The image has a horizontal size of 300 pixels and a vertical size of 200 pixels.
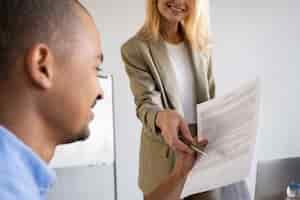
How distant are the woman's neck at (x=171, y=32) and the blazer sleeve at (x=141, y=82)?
0.32 ft

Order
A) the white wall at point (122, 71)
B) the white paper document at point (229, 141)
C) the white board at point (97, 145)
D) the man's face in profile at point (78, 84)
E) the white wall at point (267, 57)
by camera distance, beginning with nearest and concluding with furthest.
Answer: the man's face in profile at point (78, 84)
the white paper document at point (229, 141)
the white board at point (97, 145)
the white wall at point (122, 71)
the white wall at point (267, 57)

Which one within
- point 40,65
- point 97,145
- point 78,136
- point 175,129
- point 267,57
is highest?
point 40,65

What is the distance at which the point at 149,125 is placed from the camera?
1202 millimetres

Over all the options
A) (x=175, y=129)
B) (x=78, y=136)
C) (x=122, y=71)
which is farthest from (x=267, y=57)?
(x=78, y=136)

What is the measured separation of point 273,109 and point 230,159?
5.87 feet

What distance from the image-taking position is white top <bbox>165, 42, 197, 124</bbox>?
4.28ft

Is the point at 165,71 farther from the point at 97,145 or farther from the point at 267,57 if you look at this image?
the point at 267,57

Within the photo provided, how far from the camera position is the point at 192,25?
136cm

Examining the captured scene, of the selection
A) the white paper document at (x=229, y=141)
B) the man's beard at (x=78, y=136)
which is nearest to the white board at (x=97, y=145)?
the white paper document at (x=229, y=141)

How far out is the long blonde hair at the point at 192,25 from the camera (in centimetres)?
131

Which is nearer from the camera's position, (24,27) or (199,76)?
(24,27)

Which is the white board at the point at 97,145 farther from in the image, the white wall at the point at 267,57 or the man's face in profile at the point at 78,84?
the man's face in profile at the point at 78,84

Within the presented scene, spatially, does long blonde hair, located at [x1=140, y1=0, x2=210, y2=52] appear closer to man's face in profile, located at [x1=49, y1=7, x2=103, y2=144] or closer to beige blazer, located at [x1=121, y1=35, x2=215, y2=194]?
beige blazer, located at [x1=121, y1=35, x2=215, y2=194]

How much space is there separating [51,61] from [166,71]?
73 centimetres
